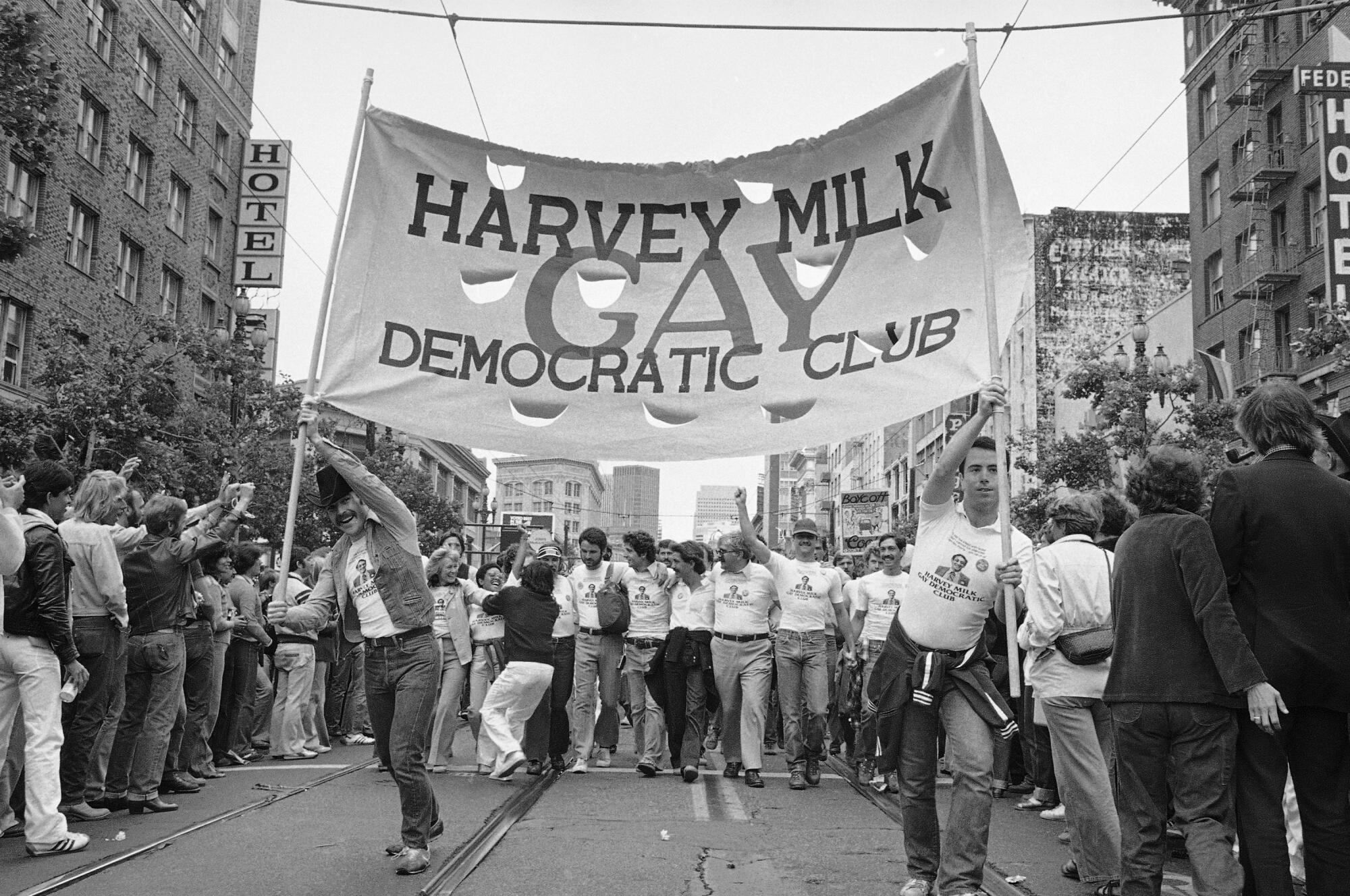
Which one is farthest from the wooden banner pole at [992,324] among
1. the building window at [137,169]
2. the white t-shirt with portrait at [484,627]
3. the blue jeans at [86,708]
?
the building window at [137,169]

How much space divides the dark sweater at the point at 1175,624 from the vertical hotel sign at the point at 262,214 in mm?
40125

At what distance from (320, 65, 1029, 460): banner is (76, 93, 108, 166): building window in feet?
90.1

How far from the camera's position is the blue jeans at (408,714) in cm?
634

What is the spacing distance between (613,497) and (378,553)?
158 metres

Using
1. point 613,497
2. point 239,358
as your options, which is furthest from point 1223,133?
point 613,497

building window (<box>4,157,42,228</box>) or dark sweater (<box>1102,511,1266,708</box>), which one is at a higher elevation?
building window (<box>4,157,42,228</box>)

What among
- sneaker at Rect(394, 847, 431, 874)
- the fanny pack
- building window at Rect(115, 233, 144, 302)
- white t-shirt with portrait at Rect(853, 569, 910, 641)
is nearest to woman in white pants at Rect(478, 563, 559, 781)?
white t-shirt with portrait at Rect(853, 569, 910, 641)

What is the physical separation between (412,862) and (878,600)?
615cm

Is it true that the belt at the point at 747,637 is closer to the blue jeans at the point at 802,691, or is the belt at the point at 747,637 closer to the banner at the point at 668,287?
the blue jeans at the point at 802,691

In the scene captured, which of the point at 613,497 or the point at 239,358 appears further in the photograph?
the point at 613,497

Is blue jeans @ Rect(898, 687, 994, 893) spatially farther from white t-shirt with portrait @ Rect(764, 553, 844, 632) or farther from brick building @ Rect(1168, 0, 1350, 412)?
brick building @ Rect(1168, 0, 1350, 412)

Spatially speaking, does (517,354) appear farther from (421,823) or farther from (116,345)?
(116,345)

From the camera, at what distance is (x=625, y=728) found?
54.2 ft

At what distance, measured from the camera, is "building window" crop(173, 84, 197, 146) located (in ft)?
122
